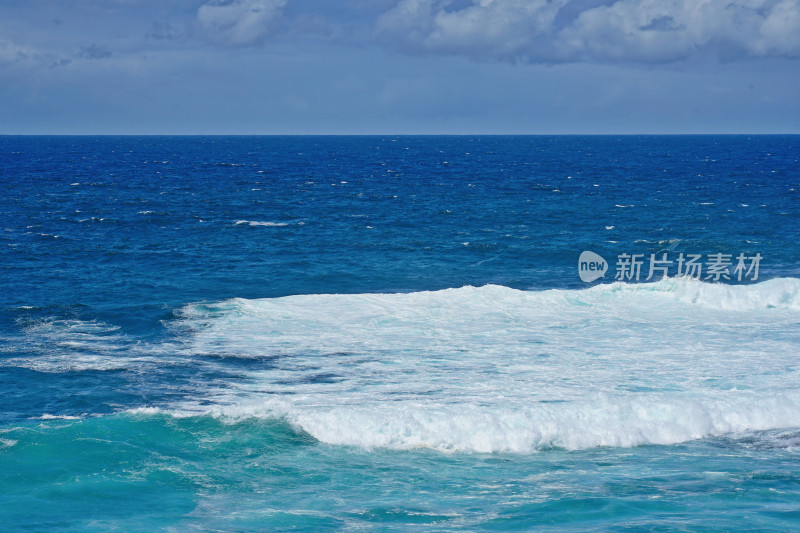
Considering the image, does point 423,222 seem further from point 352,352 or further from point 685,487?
point 685,487

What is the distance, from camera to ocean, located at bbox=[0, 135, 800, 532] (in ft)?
56.0

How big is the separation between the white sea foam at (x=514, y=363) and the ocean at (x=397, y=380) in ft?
0.35

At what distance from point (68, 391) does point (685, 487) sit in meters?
18.3

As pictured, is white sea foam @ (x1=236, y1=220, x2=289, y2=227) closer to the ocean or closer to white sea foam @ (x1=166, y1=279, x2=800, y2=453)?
the ocean

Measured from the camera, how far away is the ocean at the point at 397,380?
56.0ft

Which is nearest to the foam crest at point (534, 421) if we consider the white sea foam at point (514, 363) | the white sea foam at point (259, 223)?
the white sea foam at point (514, 363)

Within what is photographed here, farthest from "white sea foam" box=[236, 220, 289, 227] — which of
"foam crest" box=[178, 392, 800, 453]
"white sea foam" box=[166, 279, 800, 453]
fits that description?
"foam crest" box=[178, 392, 800, 453]

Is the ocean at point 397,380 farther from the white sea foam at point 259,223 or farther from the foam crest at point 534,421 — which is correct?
the white sea foam at point 259,223

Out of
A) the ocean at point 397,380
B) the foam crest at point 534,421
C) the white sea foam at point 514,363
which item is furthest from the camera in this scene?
the white sea foam at point 514,363

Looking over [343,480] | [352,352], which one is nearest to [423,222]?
[352,352]

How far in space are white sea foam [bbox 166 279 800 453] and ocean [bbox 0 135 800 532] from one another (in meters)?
0.11

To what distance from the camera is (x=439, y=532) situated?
15.5 metres

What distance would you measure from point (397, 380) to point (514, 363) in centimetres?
442

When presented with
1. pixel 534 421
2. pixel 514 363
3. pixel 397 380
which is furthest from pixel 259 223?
pixel 534 421
